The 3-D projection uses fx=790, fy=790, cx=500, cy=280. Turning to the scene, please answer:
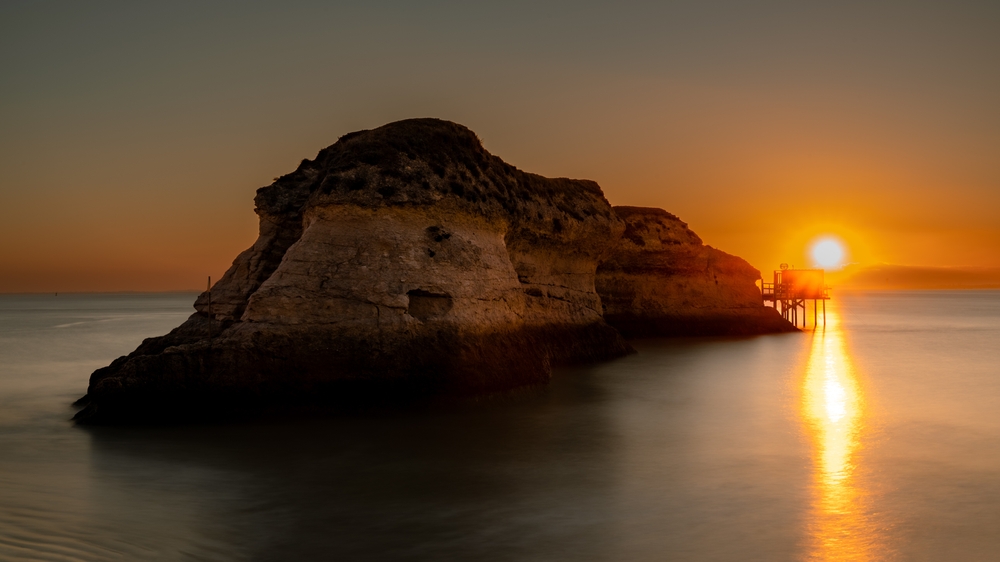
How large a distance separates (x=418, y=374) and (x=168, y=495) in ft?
21.2

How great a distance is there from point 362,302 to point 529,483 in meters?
6.52

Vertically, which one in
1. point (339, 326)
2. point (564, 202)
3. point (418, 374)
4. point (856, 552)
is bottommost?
point (856, 552)

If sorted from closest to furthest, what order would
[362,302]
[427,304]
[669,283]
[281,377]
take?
[281,377] < [362,302] < [427,304] < [669,283]

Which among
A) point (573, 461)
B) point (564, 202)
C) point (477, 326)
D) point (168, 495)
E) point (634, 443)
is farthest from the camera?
point (564, 202)

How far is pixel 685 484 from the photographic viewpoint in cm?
1127

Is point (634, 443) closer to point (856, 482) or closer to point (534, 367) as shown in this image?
point (856, 482)

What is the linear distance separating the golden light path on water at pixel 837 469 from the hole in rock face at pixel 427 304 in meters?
7.91

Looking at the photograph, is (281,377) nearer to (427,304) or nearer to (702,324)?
(427,304)

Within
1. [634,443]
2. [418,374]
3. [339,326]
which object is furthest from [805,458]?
[339,326]

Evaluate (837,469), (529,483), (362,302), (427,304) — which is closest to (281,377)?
(362,302)

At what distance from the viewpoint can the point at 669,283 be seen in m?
42.8

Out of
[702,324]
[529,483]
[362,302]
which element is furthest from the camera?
[702,324]

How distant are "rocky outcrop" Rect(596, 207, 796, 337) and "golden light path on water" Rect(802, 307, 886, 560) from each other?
14.6 meters

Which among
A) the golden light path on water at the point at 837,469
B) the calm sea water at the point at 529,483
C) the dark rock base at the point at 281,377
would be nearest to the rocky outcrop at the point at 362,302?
the dark rock base at the point at 281,377
